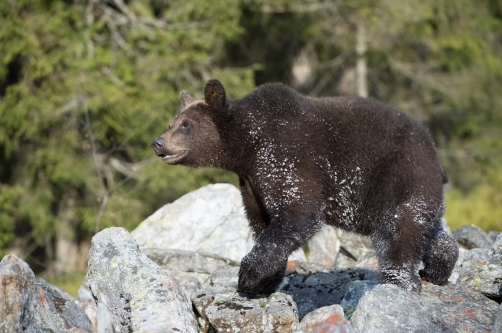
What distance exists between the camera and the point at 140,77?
55.4ft

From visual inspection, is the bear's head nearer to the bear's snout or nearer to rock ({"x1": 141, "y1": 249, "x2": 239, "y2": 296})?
the bear's snout

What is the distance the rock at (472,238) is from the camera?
9.73 meters

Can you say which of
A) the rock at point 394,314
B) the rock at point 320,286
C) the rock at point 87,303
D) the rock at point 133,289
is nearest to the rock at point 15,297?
the rock at point 133,289

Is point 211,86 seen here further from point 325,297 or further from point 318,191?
point 325,297

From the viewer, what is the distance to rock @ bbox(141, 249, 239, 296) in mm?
8766

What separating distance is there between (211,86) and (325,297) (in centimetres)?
252

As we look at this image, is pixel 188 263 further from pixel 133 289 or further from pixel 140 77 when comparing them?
pixel 140 77

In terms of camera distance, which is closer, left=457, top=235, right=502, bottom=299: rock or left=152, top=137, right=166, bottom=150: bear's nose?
left=152, top=137, right=166, bottom=150: bear's nose

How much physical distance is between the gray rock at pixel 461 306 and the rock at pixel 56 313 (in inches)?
121

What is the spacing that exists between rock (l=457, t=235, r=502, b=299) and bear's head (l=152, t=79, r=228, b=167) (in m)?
2.91

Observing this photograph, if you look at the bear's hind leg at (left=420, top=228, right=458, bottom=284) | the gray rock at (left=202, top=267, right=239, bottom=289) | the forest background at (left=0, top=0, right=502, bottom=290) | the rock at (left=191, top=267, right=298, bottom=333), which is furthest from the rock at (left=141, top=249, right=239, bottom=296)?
the forest background at (left=0, top=0, right=502, bottom=290)

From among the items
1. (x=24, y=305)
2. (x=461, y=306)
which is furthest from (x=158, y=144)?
(x=461, y=306)

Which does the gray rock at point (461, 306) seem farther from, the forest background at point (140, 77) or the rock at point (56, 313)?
the forest background at point (140, 77)

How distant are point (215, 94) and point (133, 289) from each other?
2.04 metres
